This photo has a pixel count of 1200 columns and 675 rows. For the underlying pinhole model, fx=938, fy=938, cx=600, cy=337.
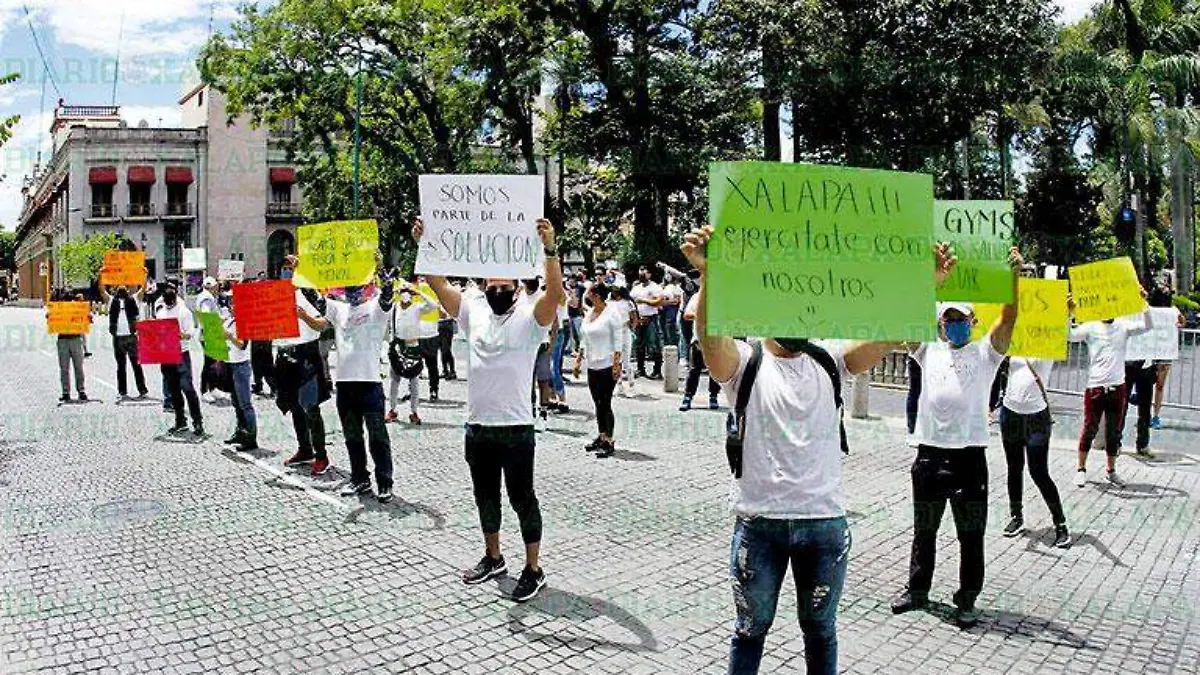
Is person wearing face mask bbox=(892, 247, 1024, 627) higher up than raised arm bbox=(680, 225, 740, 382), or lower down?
lower down

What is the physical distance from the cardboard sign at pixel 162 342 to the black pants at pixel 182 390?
13 centimetres

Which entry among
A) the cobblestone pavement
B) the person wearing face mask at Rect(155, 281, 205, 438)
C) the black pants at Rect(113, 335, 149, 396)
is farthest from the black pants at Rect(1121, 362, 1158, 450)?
the black pants at Rect(113, 335, 149, 396)

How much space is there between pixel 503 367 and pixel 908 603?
2.84 m

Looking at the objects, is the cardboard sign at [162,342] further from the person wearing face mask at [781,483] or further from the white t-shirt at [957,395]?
the person wearing face mask at [781,483]

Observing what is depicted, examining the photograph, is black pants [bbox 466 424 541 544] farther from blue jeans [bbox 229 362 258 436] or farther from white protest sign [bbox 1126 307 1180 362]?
white protest sign [bbox 1126 307 1180 362]

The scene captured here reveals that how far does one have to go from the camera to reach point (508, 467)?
588 centimetres

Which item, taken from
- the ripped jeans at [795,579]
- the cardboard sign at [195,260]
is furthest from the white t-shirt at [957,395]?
the cardboard sign at [195,260]

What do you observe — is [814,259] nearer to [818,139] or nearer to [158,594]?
[158,594]

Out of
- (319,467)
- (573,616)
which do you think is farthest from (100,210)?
(573,616)

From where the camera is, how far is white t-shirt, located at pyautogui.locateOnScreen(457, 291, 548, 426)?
19.3 feet

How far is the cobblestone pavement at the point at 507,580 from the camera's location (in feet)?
16.4

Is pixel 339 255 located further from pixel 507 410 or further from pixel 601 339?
pixel 601 339

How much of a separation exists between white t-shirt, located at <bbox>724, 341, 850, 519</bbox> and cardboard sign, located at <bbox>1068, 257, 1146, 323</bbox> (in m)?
5.66

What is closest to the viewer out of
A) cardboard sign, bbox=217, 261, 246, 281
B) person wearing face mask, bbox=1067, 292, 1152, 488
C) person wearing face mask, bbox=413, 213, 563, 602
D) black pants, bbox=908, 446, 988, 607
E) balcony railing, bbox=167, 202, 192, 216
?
black pants, bbox=908, 446, 988, 607
